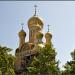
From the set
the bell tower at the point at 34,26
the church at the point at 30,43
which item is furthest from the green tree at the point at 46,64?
the bell tower at the point at 34,26

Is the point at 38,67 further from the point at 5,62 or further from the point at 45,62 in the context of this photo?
the point at 5,62

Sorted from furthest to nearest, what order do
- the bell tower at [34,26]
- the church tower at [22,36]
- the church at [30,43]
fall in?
the church tower at [22,36]
the bell tower at [34,26]
the church at [30,43]

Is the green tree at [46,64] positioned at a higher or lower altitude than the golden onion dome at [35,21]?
lower

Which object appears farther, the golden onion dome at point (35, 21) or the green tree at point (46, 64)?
the golden onion dome at point (35, 21)

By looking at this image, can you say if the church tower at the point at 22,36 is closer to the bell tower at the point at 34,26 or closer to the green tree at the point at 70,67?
the bell tower at the point at 34,26

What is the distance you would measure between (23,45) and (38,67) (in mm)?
16200

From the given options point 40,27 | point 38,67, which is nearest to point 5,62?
point 38,67

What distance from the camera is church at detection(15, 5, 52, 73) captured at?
133ft

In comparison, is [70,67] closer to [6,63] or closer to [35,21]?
[6,63]

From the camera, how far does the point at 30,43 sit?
4228 centimetres

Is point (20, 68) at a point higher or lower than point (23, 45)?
lower

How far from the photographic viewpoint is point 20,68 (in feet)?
136

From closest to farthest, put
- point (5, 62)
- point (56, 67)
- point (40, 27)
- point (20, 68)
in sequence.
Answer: point (5, 62)
point (56, 67)
point (20, 68)
point (40, 27)

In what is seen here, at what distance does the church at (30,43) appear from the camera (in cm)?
4052
